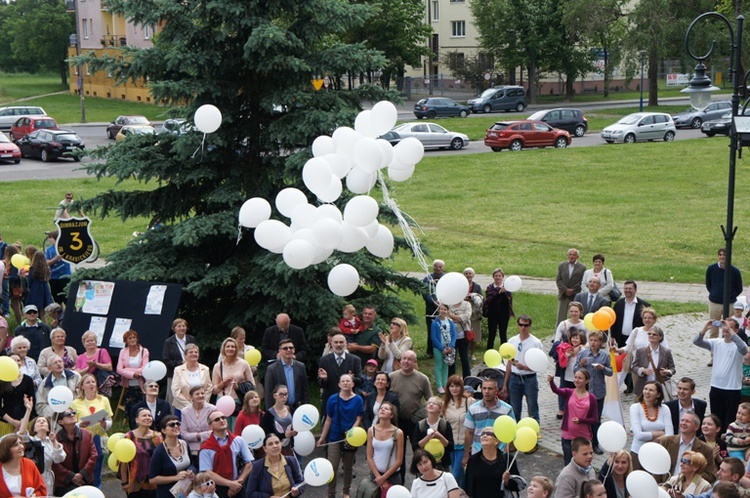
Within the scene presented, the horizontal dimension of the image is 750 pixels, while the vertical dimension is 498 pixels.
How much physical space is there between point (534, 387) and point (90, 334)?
5.63 metres

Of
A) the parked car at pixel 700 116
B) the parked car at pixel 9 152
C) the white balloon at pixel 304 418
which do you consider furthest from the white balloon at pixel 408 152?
the parked car at pixel 700 116

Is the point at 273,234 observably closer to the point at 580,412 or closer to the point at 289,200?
the point at 289,200

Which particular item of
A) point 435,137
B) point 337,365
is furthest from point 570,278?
point 435,137

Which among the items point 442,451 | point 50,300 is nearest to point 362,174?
point 442,451

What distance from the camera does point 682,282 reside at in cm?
2212

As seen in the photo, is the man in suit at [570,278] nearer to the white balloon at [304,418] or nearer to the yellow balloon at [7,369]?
the white balloon at [304,418]

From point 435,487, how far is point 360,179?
140 inches

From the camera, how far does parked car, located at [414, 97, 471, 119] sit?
5728 centimetres

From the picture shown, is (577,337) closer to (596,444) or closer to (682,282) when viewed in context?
(596,444)

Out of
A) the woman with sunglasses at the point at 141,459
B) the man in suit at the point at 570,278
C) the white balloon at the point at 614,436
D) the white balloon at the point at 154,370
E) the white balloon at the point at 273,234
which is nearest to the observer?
the white balloon at the point at 614,436

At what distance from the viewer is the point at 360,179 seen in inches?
443

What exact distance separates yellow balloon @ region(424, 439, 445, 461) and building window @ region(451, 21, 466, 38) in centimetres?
7506

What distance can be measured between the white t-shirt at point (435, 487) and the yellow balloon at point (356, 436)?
5.03 feet

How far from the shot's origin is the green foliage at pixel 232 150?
14.5 metres
